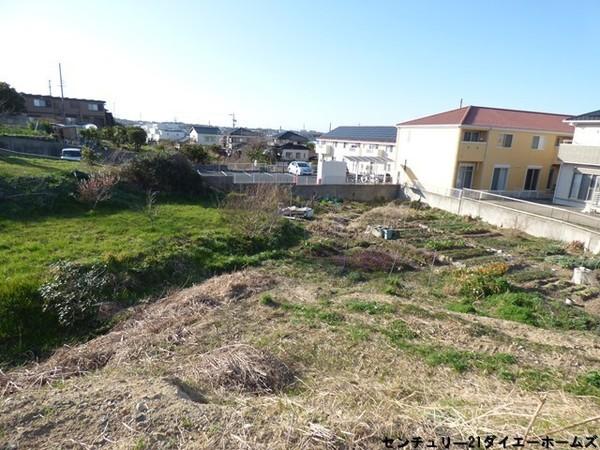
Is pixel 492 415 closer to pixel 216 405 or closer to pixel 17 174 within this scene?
pixel 216 405

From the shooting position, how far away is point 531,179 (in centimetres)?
2403

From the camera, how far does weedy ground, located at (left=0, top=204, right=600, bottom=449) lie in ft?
11.3

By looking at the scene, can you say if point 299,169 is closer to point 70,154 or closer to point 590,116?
point 70,154

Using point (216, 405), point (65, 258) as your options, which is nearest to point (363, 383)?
point (216, 405)

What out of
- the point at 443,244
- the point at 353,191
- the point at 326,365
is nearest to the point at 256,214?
the point at 443,244

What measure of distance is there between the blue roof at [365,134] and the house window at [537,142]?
11256 mm

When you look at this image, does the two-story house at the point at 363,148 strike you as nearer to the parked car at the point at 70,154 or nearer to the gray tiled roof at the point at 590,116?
the gray tiled roof at the point at 590,116

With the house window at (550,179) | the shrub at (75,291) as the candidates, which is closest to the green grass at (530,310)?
the shrub at (75,291)

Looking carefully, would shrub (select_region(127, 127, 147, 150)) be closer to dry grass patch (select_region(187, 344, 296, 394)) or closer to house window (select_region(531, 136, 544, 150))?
house window (select_region(531, 136, 544, 150))

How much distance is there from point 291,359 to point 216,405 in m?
1.92

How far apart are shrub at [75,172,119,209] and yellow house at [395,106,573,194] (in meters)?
17.5

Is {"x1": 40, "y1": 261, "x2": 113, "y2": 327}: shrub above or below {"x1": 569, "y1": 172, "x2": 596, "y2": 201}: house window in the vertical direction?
below

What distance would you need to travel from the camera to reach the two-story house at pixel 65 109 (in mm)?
45938

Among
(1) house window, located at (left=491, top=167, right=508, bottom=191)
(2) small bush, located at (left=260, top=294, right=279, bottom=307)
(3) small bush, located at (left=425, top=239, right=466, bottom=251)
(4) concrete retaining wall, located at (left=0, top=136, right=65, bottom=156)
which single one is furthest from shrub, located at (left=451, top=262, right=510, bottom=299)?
(4) concrete retaining wall, located at (left=0, top=136, right=65, bottom=156)
